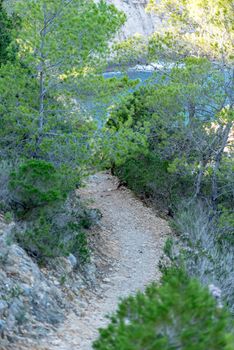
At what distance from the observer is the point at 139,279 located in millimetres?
10008

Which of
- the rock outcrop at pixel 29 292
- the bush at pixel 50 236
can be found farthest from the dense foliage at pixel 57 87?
the rock outcrop at pixel 29 292

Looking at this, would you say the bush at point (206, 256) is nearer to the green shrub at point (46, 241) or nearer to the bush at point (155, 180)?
the green shrub at point (46, 241)

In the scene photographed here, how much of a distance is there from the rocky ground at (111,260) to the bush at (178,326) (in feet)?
8.54

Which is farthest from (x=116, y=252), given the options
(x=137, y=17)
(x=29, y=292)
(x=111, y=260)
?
(x=137, y=17)

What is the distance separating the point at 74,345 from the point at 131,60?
31.7 feet

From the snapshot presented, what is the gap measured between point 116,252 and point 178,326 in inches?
332

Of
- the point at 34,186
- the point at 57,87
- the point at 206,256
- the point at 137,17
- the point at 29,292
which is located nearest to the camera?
the point at 29,292

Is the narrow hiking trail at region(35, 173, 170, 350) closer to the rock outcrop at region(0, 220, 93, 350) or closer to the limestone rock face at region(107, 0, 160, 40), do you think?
the rock outcrop at region(0, 220, 93, 350)

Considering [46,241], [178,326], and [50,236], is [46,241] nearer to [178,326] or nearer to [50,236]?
[50,236]

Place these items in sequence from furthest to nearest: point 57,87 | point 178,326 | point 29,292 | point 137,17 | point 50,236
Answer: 1. point 137,17
2. point 57,87
3. point 50,236
4. point 29,292
5. point 178,326

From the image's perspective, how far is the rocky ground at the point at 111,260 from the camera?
6.64 metres

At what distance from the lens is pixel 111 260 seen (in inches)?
440

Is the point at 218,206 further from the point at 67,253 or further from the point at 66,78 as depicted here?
the point at 67,253

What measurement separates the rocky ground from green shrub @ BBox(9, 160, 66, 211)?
5.15 ft
